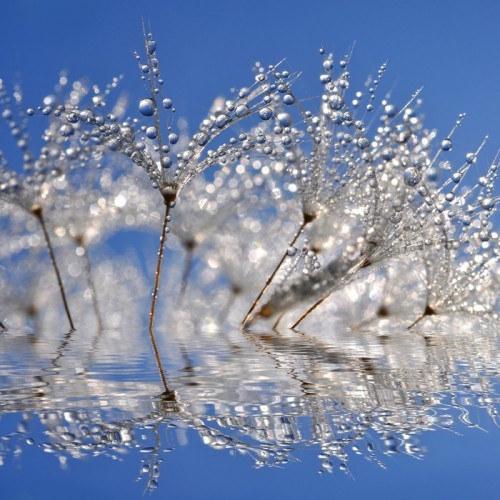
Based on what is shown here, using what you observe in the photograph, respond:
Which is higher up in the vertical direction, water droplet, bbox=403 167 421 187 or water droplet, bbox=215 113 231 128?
water droplet, bbox=215 113 231 128

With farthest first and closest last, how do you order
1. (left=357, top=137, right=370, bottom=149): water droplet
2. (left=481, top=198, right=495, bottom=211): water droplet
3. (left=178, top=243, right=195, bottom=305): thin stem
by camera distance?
(left=178, top=243, right=195, bottom=305): thin stem < (left=481, top=198, right=495, bottom=211): water droplet < (left=357, top=137, right=370, bottom=149): water droplet

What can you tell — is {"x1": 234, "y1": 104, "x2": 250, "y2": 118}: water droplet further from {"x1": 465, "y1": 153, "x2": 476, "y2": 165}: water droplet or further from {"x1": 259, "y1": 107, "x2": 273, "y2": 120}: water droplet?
{"x1": 465, "y1": 153, "x2": 476, "y2": 165}: water droplet

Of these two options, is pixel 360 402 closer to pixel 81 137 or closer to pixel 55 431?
pixel 55 431

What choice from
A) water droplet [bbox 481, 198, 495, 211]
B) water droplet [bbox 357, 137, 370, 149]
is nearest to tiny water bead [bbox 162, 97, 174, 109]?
water droplet [bbox 357, 137, 370, 149]

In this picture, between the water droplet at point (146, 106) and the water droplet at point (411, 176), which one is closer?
the water droplet at point (146, 106)

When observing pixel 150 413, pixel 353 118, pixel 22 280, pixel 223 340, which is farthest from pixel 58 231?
pixel 150 413

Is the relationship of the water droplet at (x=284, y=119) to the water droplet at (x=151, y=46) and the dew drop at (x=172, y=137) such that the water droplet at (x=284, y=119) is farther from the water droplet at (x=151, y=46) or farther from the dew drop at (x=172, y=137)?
the water droplet at (x=151, y=46)

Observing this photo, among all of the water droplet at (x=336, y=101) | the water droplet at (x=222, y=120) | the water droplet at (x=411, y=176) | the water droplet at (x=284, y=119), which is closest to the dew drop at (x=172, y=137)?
the water droplet at (x=222, y=120)
